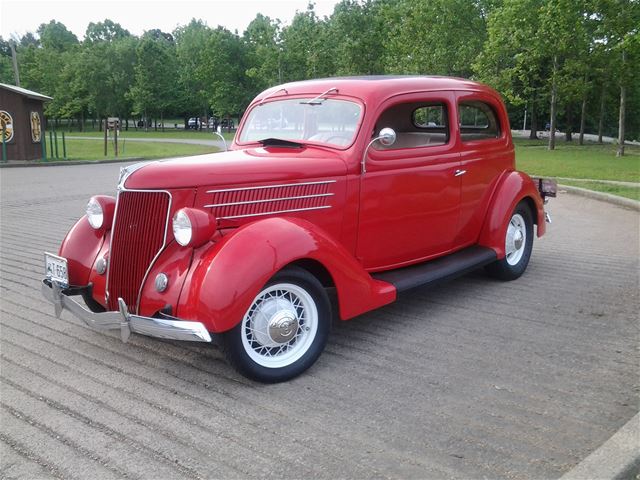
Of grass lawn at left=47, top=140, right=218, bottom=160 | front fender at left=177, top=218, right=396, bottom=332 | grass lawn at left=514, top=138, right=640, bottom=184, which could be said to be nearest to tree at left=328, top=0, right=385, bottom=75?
grass lawn at left=47, top=140, right=218, bottom=160

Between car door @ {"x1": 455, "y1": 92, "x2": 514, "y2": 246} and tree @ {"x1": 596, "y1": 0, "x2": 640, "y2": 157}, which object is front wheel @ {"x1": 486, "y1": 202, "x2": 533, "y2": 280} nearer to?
car door @ {"x1": 455, "y1": 92, "x2": 514, "y2": 246}

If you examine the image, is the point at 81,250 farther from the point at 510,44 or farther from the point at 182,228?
the point at 510,44

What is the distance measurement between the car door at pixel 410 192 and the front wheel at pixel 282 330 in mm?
870

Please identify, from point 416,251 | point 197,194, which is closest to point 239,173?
point 197,194

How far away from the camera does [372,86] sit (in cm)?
450

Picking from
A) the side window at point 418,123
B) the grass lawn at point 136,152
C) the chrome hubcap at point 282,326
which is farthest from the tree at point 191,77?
the chrome hubcap at point 282,326

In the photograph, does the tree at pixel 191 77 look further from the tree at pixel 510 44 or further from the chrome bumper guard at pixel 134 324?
the chrome bumper guard at pixel 134 324

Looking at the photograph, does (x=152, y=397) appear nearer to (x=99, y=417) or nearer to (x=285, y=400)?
(x=99, y=417)

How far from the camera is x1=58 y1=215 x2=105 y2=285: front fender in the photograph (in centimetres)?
408

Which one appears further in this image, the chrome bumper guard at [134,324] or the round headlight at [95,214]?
the round headlight at [95,214]

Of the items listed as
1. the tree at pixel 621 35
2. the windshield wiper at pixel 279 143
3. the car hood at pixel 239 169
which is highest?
the tree at pixel 621 35

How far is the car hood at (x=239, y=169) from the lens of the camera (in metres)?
3.51

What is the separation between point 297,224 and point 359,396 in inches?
46.3

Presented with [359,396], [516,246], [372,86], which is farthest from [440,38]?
[359,396]
